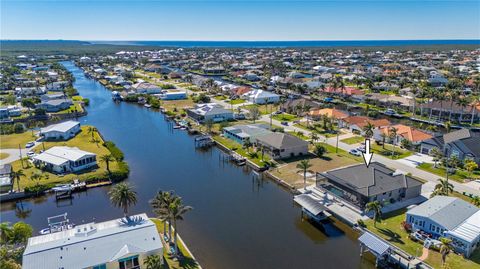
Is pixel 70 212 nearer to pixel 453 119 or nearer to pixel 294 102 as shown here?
pixel 294 102

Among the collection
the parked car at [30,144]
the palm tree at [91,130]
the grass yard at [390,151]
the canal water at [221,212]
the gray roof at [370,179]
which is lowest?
the canal water at [221,212]

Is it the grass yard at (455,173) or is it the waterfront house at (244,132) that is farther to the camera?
the waterfront house at (244,132)

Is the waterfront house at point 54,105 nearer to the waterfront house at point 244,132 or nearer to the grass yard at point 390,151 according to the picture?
the waterfront house at point 244,132

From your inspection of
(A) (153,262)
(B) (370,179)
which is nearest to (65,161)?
(A) (153,262)

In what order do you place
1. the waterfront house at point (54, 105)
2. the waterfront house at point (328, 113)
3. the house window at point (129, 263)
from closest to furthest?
the house window at point (129, 263) < the waterfront house at point (328, 113) < the waterfront house at point (54, 105)

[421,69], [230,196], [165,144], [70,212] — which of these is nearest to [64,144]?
[165,144]

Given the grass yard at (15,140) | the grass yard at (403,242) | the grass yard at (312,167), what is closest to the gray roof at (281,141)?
the grass yard at (312,167)

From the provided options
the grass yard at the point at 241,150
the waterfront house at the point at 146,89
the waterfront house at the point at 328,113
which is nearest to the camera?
the grass yard at the point at 241,150
